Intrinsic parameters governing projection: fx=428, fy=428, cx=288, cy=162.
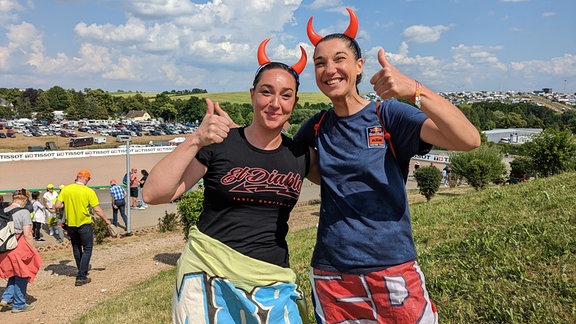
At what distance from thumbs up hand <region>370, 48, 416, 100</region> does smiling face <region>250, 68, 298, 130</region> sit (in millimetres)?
635

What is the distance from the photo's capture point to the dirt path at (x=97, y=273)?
7512mm

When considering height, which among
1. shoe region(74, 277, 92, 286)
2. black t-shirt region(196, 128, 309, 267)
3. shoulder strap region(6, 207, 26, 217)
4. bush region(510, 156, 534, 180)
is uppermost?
black t-shirt region(196, 128, 309, 267)

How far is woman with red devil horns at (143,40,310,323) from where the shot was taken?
2.27m

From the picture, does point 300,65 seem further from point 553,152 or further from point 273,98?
point 553,152

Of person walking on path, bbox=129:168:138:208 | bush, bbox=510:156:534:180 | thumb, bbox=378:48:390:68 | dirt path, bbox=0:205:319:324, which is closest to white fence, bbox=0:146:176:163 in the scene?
person walking on path, bbox=129:168:138:208

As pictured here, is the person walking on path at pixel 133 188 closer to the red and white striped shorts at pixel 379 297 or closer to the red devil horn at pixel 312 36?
the red devil horn at pixel 312 36

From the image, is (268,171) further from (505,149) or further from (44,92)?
(44,92)

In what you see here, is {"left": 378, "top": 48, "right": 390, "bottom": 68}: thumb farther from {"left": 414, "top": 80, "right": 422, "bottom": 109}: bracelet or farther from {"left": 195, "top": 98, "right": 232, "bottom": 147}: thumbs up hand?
{"left": 195, "top": 98, "right": 232, "bottom": 147}: thumbs up hand

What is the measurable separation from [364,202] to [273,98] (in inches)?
31.0

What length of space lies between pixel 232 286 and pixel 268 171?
66 cm

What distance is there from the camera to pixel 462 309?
134 inches

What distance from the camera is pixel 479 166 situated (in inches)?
775

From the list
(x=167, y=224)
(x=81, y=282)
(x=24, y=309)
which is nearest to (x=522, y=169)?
(x=167, y=224)

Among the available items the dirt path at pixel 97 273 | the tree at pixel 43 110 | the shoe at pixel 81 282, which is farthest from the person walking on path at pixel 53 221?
the tree at pixel 43 110
